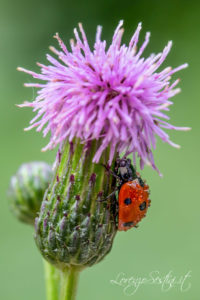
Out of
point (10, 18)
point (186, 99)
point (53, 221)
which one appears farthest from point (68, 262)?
point (10, 18)

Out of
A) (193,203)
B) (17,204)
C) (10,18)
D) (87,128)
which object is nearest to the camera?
(87,128)

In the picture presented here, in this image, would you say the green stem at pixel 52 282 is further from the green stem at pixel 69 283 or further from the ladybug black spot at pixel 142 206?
the ladybug black spot at pixel 142 206

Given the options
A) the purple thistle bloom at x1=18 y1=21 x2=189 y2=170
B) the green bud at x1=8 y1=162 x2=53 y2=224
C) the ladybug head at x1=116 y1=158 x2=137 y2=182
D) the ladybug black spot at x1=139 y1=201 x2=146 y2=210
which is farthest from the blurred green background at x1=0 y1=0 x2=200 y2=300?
the ladybug black spot at x1=139 y1=201 x2=146 y2=210

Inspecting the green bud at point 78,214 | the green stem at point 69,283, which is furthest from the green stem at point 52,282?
the green bud at point 78,214

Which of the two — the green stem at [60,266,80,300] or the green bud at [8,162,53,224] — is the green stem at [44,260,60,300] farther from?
the green bud at [8,162,53,224]

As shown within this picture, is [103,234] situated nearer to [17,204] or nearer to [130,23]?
[17,204]

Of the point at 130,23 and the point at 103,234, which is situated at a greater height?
the point at 130,23
